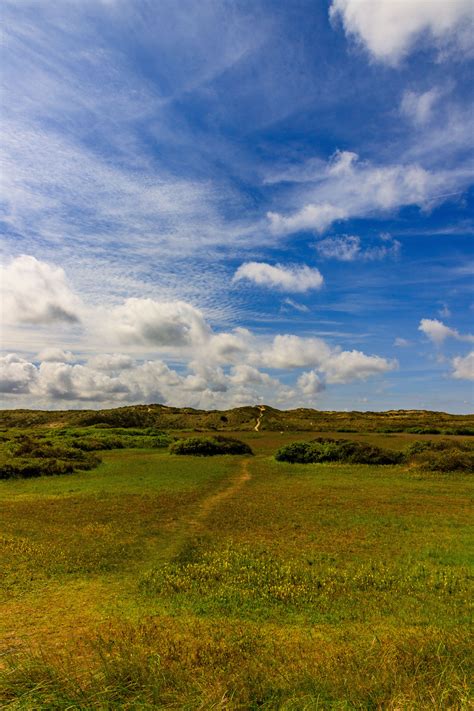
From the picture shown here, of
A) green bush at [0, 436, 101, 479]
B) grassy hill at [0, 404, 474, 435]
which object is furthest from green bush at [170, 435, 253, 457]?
grassy hill at [0, 404, 474, 435]

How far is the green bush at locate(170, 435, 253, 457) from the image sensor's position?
43.5 m

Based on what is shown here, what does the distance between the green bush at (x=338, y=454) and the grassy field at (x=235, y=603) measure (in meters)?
14.8

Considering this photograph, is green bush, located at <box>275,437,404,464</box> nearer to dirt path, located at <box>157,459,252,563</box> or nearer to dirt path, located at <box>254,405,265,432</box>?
dirt path, located at <box>157,459,252,563</box>

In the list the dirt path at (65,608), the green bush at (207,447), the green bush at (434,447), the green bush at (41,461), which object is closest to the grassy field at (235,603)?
the dirt path at (65,608)

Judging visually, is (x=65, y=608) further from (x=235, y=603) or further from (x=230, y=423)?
(x=230, y=423)

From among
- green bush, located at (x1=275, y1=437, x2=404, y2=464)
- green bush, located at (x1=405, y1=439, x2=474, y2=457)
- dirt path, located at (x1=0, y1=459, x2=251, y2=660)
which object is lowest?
dirt path, located at (x1=0, y1=459, x2=251, y2=660)

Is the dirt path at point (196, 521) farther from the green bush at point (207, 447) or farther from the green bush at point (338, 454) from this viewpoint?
the green bush at point (207, 447)

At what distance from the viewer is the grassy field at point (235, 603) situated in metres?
6.15

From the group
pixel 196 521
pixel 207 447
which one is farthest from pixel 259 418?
pixel 196 521

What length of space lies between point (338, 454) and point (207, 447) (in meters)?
13.6

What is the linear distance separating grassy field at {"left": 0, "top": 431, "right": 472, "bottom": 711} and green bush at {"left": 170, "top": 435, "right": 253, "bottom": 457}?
22349 mm

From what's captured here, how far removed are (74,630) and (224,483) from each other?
1861 cm

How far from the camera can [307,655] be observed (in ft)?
24.2

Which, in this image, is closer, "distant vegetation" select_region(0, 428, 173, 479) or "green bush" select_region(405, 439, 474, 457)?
"distant vegetation" select_region(0, 428, 173, 479)
